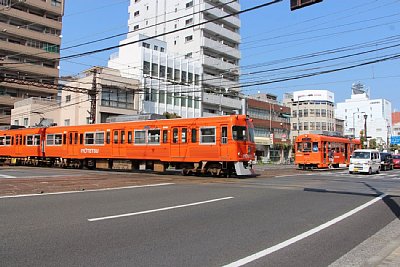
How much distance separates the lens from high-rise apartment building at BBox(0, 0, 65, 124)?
61.0m

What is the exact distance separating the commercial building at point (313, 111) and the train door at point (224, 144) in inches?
3143

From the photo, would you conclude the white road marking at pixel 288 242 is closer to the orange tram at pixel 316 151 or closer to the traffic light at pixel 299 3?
the traffic light at pixel 299 3

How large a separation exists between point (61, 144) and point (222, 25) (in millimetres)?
50030

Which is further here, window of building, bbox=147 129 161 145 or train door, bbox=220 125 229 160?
window of building, bbox=147 129 161 145

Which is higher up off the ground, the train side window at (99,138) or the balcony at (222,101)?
the balcony at (222,101)

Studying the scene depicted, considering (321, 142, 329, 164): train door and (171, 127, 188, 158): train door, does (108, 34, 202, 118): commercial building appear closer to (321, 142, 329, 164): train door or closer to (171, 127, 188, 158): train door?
(321, 142, 329, 164): train door

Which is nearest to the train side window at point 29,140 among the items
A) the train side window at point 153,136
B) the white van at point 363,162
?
the train side window at point 153,136

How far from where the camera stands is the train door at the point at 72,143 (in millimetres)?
28000

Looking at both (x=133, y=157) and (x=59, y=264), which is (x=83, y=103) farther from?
(x=59, y=264)

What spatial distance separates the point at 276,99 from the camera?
88062mm

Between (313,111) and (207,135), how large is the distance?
83.0 metres

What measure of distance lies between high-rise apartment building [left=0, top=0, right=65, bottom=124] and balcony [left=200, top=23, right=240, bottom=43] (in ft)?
86.1

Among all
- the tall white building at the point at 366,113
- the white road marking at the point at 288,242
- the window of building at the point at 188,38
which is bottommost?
the white road marking at the point at 288,242

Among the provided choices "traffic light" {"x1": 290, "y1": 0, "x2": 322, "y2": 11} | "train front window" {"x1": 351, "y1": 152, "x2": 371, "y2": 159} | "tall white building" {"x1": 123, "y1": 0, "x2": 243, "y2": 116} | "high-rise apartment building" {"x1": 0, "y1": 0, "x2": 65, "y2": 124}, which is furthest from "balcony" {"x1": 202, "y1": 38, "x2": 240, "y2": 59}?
"traffic light" {"x1": 290, "y1": 0, "x2": 322, "y2": 11}
